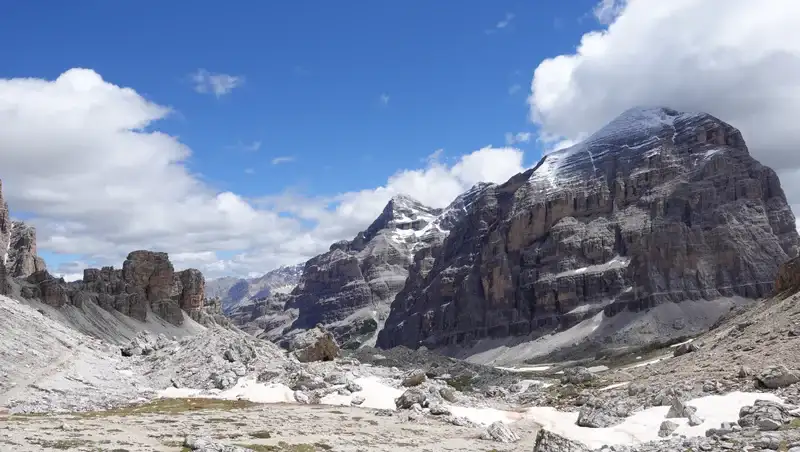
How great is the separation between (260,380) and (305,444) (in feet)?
124

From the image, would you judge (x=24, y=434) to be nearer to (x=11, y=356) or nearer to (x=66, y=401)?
(x=66, y=401)

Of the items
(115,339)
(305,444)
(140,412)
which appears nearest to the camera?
(305,444)

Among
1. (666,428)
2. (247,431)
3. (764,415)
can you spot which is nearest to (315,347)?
(247,431)

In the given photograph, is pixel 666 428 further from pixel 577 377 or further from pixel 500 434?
pixel 577 377

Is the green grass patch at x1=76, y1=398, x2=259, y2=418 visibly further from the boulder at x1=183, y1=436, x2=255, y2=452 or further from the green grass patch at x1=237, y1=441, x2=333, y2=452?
the green grass patch at x1=237, y1=441, x2=333, y2=452

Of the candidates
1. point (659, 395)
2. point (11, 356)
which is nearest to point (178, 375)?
point (11, 356)

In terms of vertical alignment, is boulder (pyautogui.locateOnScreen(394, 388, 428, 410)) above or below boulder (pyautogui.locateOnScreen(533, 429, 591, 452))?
below

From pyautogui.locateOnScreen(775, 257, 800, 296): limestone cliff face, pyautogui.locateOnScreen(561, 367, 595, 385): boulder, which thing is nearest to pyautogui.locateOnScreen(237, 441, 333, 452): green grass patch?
pyautogui.locateOnScreen(561, 367, 595, 385): boulder

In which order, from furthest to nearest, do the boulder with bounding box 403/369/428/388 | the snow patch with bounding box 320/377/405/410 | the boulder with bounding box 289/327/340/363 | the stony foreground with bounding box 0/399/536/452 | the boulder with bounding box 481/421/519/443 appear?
the boulder with bounding box 289/327/340/363, the boulder with bounding box 403/369/428/388, the snow patch with bounding box 320/377/405/410, the boulder with bounding box 481/421/519/443, the stony foreground with bounding box 0/399/536/452

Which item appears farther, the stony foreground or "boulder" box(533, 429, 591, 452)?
the stony foreground

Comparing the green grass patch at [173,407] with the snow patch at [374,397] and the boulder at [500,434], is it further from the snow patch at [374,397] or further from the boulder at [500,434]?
the boulder at [500,434]

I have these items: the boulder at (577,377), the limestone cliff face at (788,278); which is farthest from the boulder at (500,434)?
the limestone cliff face at (788,278)

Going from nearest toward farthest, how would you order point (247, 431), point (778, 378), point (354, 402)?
point (247, 431) → point (778, 378) → point (354, 402)

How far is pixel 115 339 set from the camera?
16850 centimetres
